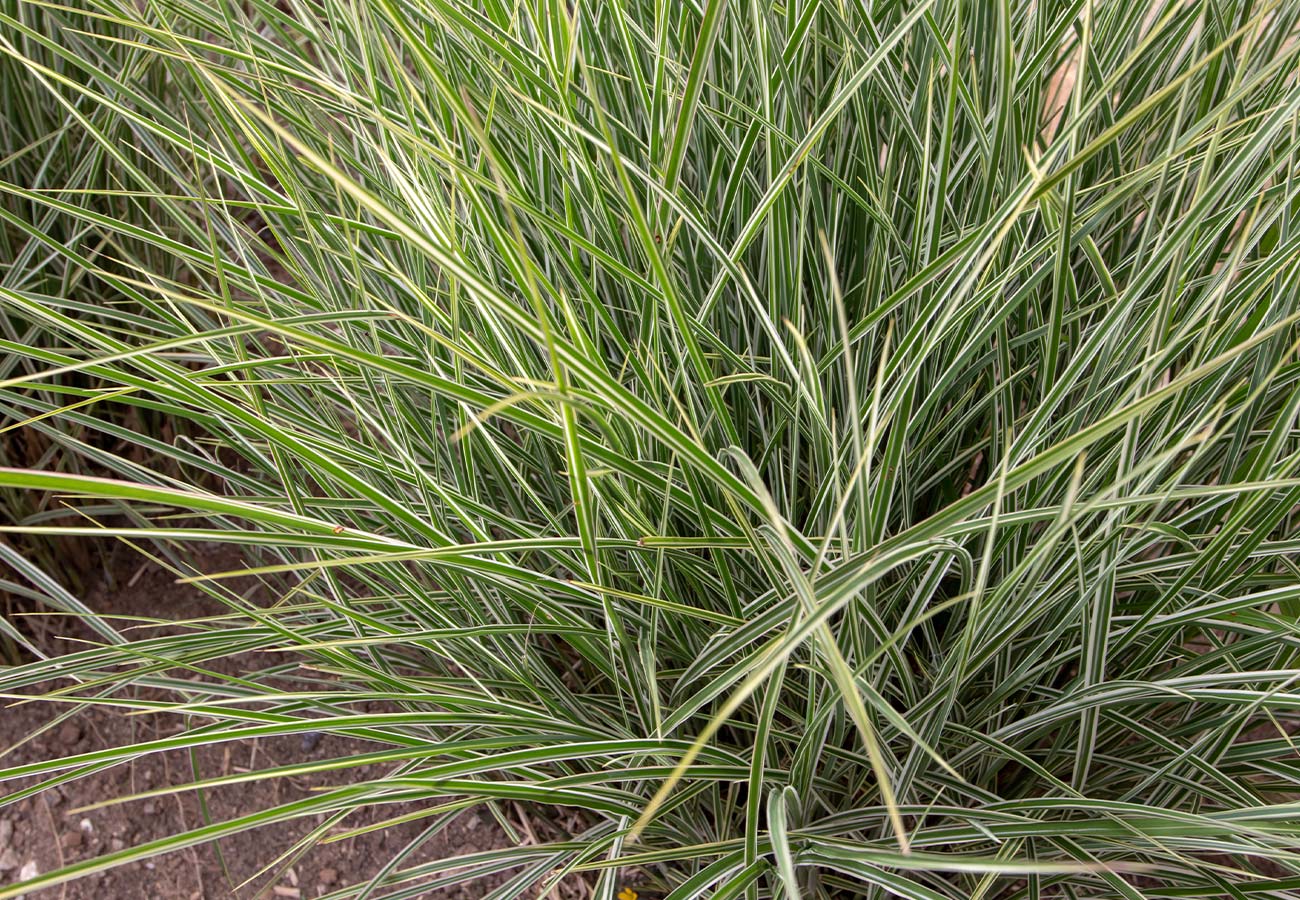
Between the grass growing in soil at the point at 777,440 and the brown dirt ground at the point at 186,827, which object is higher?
the grass growing in soil at the point at 777,440

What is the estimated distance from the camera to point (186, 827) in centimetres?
126

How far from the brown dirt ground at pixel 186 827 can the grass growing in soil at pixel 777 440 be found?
6.7 inches

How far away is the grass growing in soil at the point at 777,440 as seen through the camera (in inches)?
26.8

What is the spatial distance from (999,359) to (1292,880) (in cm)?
46

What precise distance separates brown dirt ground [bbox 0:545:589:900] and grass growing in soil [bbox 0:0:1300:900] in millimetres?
171

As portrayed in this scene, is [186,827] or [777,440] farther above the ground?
[777,440]

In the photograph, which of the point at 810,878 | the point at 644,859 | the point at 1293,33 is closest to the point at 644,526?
the point at 644,859

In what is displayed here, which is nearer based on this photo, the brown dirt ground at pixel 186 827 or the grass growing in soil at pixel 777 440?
the grass growing in soil at pixel 777 440

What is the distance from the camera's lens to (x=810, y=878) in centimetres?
89

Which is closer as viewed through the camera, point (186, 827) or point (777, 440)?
point (777, 440)

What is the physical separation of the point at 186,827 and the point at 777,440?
0.96 metres

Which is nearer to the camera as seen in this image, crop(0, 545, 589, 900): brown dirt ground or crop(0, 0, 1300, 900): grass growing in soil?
crop(0, 0, 1300, 900): grass growing in soil

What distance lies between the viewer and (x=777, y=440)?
0.91 m

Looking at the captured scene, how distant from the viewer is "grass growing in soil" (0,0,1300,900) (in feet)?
2.23
